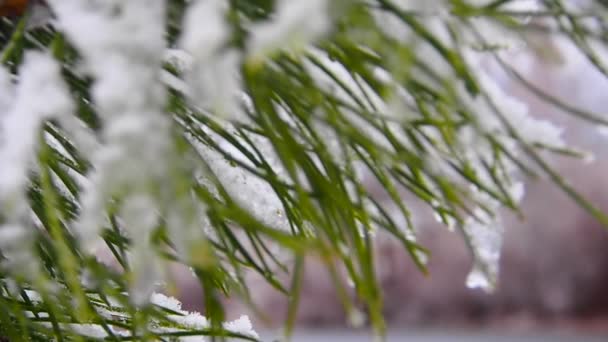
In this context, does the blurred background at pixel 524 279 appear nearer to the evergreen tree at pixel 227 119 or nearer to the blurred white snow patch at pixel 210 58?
the evergreen tree at pixel 227 119

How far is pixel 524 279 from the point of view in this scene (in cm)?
394

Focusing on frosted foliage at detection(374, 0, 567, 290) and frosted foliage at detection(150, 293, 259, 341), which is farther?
frosted foliage at detection(150, 293, 259, 341)

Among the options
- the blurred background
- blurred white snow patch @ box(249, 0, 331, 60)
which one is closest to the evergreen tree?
blurred white snow patch @ box(249, 0, 331, 60)

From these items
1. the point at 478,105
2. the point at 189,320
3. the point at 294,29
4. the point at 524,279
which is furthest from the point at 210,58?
the point at 524,279

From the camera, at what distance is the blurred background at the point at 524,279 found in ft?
11.8

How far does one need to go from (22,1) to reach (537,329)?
4.11 m

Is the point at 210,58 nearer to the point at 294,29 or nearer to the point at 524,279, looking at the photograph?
the point at 294,29

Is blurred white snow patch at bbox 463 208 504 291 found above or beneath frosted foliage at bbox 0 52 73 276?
above

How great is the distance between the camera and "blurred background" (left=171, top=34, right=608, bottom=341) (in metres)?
3.59

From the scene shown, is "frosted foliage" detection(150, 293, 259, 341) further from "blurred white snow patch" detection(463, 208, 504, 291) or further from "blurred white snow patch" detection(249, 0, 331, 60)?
"blurred white snow patch" detection(249, 0, 331, 60)

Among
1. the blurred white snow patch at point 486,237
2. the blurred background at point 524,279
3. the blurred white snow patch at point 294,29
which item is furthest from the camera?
the blurred background at point 524,279

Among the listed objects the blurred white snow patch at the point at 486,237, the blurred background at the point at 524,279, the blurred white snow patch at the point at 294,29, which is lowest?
the blurred white snow patch at the point at 294,29

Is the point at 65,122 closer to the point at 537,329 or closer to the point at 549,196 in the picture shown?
the point at 549,196

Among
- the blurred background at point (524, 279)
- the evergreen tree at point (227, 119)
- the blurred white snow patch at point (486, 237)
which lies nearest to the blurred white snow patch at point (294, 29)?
the evergreen tree at point (227, 119)
